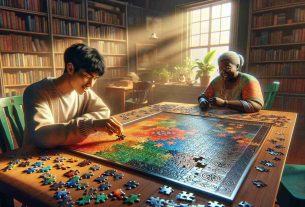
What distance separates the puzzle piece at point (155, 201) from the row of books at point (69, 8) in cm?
454

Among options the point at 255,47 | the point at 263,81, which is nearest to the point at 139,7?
the point at 255,47

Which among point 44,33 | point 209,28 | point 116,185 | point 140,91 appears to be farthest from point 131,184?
point 209,28

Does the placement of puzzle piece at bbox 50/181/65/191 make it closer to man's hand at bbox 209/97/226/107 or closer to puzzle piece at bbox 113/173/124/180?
puzzle piece at bbox 113/173/124/180

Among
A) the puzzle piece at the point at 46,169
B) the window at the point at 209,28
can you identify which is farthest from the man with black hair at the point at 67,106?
the window at the point at 209,28

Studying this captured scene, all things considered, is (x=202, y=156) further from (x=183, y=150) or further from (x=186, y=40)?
(x=186, y=40)

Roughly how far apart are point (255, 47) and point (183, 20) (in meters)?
2.09

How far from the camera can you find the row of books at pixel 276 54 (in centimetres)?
412

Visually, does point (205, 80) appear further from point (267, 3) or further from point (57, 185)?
point (57, 185)

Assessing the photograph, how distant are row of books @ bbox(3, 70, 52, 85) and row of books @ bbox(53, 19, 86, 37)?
0.83 meters

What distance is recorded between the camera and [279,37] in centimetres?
428

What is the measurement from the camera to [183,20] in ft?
19.5

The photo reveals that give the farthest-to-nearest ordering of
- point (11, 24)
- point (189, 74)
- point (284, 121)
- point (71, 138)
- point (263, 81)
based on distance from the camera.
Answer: point (189, 74) < point (263, 81) < point (11, 24) < point (284, 121) < point (71, 138)

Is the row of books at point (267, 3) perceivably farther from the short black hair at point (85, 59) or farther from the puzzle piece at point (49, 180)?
the puzzle piece at point (49, 180)

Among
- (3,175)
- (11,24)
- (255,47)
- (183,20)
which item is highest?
(183,20)
